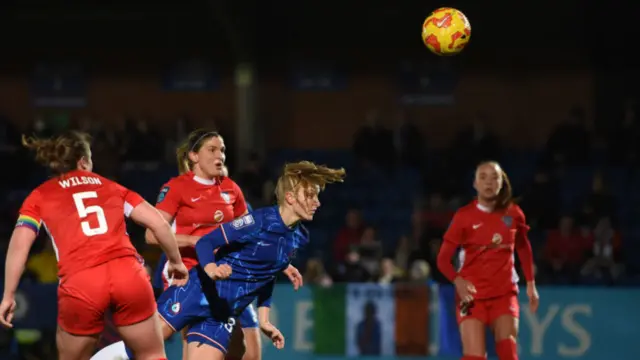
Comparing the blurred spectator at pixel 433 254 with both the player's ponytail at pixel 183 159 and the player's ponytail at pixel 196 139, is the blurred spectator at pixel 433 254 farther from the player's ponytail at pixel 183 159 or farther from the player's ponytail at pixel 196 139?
the player's ponytail at pixel 196 139

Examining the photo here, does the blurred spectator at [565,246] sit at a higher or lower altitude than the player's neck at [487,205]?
lower

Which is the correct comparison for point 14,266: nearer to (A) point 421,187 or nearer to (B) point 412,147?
(A) point 421,187

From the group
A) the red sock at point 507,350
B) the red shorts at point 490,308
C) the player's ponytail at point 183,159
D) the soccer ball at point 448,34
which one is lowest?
the red sock at point 507,350

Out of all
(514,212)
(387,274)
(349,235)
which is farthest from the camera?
(349,235)

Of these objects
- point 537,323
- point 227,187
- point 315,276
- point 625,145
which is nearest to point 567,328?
point 537,323

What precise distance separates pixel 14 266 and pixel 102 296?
43cm

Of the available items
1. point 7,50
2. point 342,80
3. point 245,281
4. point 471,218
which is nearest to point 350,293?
point 471,218

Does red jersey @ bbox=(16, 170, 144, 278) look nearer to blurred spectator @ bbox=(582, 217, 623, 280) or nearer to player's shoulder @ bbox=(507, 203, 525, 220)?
player's shoulder @ bbox=(507, 203, 525, 220)

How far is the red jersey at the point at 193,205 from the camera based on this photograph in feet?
20.4

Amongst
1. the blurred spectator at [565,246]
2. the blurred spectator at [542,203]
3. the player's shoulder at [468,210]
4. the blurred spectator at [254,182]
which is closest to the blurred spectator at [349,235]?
the blurred spectator at [254,182]

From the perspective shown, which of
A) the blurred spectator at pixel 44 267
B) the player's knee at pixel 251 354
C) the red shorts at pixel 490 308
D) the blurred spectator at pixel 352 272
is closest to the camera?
the player's knee at pixel 251 354

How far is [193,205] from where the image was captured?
20.5ft

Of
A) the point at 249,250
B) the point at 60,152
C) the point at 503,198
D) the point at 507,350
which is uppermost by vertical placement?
the point at 60,152

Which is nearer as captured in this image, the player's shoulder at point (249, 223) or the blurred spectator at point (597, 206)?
the player's shoulder at point (249, 223)
